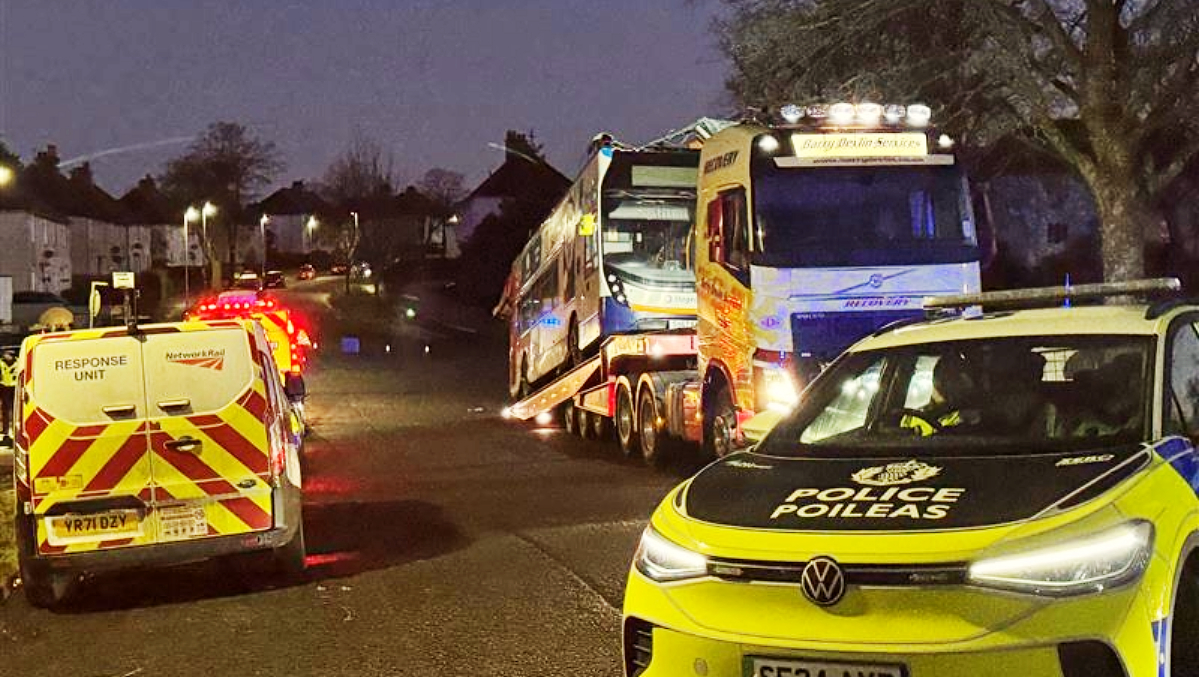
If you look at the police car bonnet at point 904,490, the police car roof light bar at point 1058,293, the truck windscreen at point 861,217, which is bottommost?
the police car bonnet at point 904,490

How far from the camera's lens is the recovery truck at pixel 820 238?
40.0ft

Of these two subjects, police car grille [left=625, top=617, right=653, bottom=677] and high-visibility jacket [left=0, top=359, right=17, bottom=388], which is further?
high-visibility jacket [left=0, top=359, right=17, bottom=388]

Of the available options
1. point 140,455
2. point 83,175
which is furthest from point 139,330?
point 83,175

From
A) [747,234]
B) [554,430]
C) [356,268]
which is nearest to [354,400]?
[554,430]

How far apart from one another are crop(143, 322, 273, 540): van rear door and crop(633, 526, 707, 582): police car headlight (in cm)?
453

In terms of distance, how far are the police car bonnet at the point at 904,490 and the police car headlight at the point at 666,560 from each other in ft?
0.50

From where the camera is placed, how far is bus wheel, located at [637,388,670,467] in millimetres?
15578

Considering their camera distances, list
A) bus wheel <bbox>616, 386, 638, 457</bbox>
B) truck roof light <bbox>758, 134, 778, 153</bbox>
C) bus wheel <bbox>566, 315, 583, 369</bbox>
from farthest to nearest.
A: 1. bus wheel <bbox>566, 315, 583, 369</bbox>
2. bus wheel <bbox>616, 386, 638, 457</bbox>
3. truck roof light <bbox>758, 134, 778, 153</bbox>

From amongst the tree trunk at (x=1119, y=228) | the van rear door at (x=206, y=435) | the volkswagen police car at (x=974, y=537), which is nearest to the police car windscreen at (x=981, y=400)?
the volkswagen police car at (x=974, y=537)

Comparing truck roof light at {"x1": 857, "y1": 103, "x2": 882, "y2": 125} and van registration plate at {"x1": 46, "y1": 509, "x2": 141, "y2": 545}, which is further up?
truck roof light at {"x1": 857, "y1": 103, "x2": 882, "y2": 125}

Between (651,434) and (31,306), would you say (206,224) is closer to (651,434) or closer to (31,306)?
(31,306)

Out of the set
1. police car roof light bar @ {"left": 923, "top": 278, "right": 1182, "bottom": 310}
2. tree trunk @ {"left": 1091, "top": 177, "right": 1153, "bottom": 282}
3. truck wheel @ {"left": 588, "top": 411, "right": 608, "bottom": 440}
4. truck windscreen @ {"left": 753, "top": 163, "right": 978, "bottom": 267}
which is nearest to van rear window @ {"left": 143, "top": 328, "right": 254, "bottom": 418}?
police car roof light bar @ {"left": 923, "top": 278, "right": 1182, "bottom": 310}

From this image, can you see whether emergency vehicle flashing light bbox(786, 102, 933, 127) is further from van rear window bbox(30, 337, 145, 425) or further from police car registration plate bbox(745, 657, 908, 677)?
police car registration plate bbox(745, 657, 908, 677)

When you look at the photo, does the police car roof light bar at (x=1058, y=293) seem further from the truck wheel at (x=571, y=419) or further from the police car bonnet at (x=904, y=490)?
the truck wheel at (x=571, y=419)
